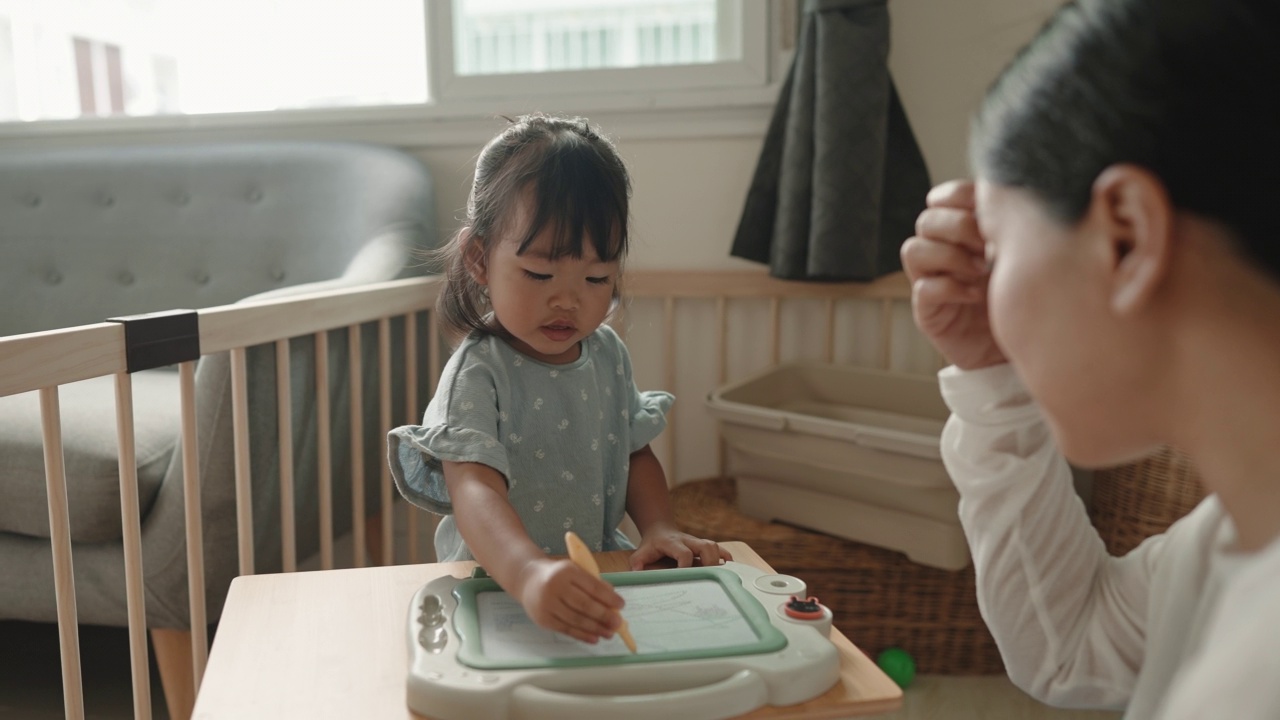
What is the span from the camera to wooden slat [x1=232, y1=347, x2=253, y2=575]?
1163 millimetres

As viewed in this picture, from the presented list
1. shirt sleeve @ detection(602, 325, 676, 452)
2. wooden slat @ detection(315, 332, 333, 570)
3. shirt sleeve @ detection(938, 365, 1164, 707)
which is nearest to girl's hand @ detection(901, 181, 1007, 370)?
shirt sleeve @ detection(938, 365, 1164, 707)

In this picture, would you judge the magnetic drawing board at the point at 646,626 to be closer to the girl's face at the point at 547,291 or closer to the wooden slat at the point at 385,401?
the girl's face at the point at 547,291

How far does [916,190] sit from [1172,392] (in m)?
1.44

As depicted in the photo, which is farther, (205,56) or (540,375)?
(205,56)

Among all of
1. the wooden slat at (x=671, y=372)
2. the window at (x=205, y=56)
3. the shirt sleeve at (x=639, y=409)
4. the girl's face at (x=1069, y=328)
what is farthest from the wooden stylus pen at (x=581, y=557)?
the window at (x=205, y=56)

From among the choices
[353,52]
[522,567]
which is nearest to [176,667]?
[522,567]

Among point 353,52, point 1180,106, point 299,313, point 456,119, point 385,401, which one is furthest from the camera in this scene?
point 353,52

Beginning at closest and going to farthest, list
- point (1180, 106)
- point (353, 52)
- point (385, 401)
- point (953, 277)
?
point (1180, 106), point (953, 277), point (385, 401), point (353, 52)

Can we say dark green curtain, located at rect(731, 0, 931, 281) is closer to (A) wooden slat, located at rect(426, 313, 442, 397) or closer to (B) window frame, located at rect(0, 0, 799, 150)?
(B) window frame, located at rect(0, 0, 799, 150)

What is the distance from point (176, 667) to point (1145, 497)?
1454mm

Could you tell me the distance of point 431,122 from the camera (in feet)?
6.68

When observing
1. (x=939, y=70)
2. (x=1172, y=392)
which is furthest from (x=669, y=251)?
(x=1172, y=392)

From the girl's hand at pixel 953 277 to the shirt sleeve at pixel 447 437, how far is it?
45 cm

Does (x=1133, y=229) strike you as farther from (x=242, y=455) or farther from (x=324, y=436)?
(x=324, y=436)
